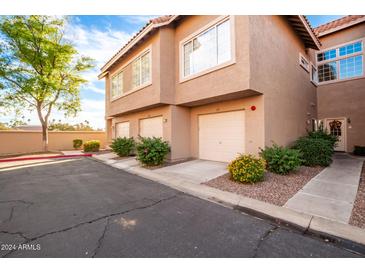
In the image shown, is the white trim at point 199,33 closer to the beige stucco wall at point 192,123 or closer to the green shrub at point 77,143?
the beige stucco wall at point 192,123

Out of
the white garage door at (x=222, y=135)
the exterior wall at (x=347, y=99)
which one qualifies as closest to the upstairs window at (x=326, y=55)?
the exterior wall at (x=347, y=99)

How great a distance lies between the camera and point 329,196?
4.50 m

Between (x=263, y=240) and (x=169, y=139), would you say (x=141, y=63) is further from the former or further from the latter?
(x=263, y=240)

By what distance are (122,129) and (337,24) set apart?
17586 mm

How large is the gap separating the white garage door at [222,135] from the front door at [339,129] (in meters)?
8.82

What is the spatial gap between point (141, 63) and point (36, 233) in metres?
9.60

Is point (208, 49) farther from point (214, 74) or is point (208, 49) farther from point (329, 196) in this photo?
point (329, 196)

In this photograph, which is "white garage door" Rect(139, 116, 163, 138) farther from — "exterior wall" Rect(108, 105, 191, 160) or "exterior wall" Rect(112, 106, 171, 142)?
"exterior wall" Rect(108, 105, 191, 160)

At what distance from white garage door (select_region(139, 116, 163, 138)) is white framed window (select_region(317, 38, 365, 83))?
42.1 ft

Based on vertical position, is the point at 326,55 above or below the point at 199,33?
above

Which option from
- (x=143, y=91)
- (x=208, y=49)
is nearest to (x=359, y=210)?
(x=208, y=49)

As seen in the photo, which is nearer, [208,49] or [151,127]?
[208,49]

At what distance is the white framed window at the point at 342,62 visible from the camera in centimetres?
1138
